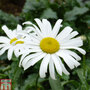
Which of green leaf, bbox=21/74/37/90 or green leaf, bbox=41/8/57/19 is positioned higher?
green leaf, bbox=41/8/57/19

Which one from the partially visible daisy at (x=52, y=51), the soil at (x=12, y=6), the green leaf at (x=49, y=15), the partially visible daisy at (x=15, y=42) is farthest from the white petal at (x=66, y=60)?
the soil at (x=12, y=6)

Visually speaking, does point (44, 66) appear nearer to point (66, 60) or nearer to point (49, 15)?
point (66, 60)

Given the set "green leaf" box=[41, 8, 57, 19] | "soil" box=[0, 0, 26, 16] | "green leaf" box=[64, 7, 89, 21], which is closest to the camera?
"green leaf" box=[41, 8, 57, 19]

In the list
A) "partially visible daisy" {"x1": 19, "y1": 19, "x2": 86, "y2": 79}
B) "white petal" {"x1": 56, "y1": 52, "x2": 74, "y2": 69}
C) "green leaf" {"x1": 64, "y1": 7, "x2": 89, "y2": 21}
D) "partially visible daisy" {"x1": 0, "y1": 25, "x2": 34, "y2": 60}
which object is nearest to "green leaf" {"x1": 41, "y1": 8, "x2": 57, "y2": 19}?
"green leaf" {"x1": 64, "y1": 7, "x2": 89, "y2": 21}

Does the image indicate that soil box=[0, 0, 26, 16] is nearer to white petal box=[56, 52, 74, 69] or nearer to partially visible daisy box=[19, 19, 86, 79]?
partially visible daisy box=[19, 19, 86, 79]

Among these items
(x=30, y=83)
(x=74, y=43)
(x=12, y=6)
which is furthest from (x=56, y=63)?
(x=12, y=6)
